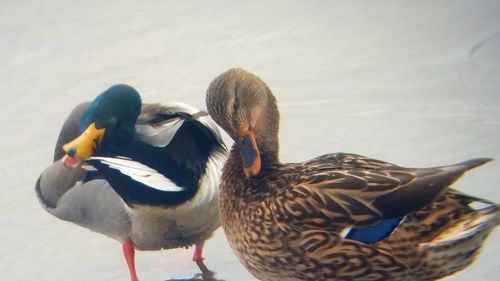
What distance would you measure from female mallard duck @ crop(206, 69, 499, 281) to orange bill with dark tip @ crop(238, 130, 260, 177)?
0.28 feet

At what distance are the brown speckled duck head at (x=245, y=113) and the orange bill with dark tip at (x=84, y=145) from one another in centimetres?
60

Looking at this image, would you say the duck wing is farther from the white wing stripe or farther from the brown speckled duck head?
the white wing stripe

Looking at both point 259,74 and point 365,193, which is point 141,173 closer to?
point 365,193

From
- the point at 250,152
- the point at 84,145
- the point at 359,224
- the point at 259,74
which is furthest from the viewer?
the point at 259,74

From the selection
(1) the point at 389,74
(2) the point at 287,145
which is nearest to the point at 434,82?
(1) the point at 389,74

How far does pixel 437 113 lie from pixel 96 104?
7.17 feet

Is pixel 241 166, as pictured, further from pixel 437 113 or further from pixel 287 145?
pixel 437 113

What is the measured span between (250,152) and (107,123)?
696 mm

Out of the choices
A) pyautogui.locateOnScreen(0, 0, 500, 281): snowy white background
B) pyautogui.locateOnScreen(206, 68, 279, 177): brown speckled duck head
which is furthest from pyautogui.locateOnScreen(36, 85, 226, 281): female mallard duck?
pyautogui.locateOnScreen(206, 68, 279, 177): brown speckled duck head

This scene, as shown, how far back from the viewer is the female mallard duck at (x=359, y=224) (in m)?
3.76

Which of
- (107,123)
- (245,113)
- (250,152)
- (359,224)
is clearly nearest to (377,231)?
(359,224)

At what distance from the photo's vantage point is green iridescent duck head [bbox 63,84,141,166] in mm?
4344

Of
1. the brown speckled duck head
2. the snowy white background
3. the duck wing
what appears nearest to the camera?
the duck wing

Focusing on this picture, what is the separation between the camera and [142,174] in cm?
436
